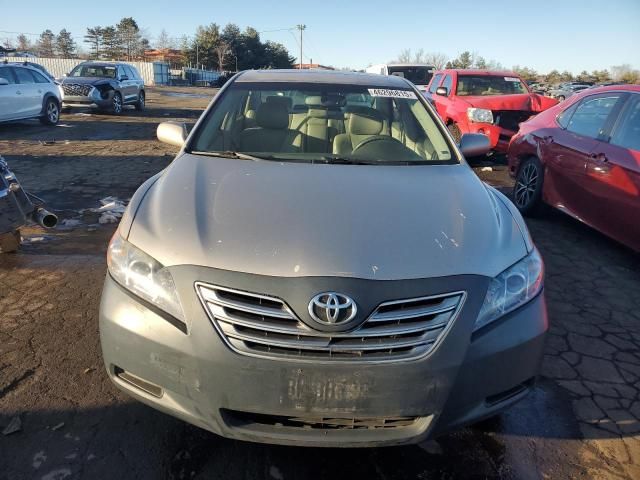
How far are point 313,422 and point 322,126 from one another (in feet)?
7.19

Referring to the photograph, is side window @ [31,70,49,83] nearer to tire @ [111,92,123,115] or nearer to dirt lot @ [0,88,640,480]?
tire @ [111,92,123,115]

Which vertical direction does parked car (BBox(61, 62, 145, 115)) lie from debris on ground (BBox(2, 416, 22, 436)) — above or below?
above

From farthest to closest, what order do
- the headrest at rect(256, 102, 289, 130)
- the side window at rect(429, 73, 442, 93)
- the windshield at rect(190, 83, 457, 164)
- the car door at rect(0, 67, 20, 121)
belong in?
the car door at rect(0, 67, 20, 121)
the side window at rect(429, 73, 442, 93)
the headrest at rect(256, 102, 289, 130)
the windshield at rect(190, 83, 457, 164)

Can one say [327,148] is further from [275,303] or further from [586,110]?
[586,110]

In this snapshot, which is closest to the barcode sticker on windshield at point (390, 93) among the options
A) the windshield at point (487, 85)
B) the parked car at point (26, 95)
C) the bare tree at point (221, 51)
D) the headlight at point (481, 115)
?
the headlight at point (481, 115)

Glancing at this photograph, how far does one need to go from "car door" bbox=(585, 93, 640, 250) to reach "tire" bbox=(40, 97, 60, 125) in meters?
13.7

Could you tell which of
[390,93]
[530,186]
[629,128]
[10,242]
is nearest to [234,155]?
[390,93]

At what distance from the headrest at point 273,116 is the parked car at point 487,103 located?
555cm

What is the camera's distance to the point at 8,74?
1247 centimetres

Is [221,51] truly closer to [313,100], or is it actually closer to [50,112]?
[50,112]

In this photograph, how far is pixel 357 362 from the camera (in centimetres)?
177

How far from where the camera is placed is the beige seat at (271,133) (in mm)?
3156

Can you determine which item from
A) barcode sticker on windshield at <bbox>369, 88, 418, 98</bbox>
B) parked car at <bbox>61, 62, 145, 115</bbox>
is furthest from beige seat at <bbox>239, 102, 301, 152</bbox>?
parked car at <bbox>61, 62, 145, 115</bbox>

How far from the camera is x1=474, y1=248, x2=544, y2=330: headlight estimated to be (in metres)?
1.92
